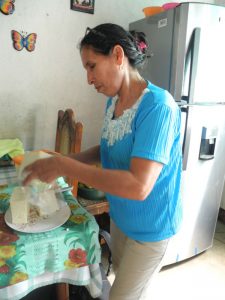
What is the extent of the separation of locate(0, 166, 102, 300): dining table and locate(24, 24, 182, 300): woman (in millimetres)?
135

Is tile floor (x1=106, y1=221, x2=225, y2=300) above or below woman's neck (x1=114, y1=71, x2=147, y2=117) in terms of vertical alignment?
below

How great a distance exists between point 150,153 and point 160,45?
3.69 ft

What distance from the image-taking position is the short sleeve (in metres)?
0.70

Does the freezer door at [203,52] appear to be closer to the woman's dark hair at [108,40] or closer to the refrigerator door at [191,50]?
the refrigerator door at [191,50]

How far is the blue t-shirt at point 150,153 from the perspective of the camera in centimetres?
72

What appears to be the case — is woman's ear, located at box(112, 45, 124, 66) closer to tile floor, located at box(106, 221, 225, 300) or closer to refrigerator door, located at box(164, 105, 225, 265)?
refrigerator door, located at box(164, 105, 225, 265)

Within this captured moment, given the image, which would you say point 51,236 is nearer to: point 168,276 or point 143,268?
point 143,268

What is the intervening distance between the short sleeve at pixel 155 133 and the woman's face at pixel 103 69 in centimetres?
16

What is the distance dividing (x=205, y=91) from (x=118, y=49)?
957 mm

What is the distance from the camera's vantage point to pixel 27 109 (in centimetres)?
187

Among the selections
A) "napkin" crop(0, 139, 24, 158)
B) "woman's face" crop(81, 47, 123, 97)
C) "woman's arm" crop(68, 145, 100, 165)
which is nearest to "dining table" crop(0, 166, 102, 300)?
"woman's arm" crop(68, 145, 100, 165)

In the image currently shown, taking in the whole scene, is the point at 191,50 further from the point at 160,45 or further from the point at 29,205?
the point at 29,205

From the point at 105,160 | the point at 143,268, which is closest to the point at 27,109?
the point at 105,160

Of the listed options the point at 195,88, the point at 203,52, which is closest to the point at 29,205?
the point at 195,88
